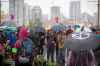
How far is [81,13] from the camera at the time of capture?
6105mm

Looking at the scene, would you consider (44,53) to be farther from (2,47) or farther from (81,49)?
(81,49)

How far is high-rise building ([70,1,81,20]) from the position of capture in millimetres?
6047

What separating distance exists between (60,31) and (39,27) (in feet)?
1.53

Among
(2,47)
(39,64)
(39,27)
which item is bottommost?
(39,64)

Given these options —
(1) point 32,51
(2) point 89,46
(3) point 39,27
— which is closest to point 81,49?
(2) point 89,46

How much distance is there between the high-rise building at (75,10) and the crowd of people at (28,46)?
133cm

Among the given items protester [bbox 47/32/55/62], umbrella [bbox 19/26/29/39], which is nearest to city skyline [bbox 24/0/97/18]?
protester [bbox 47/32/55/62]

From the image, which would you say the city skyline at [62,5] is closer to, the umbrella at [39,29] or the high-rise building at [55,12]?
the high-rise building at [55,12]

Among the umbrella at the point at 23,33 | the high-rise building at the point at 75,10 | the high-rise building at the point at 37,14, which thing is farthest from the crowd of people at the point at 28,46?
the high-rise building at the point at 75,10

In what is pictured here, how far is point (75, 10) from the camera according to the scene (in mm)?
6078

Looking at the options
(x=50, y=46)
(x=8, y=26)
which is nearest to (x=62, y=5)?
(x=50, y=46)

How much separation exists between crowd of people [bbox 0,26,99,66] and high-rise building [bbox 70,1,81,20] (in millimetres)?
1332

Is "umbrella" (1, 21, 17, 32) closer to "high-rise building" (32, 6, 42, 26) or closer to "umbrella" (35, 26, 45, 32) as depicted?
"umbrella" (35, 26, 45, 32)

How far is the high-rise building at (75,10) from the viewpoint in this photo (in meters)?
6.05
